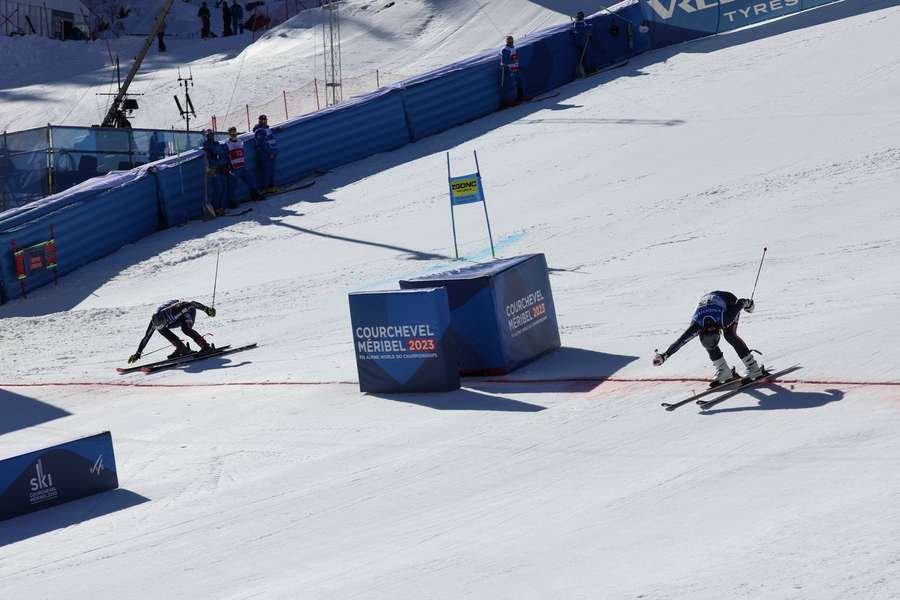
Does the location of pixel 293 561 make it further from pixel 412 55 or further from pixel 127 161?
pixel 412 55

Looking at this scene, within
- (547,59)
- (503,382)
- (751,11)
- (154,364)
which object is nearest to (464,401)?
(503,382)

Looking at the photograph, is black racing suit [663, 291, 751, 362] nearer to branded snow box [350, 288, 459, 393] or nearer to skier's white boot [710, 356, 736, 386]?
skier's white boot [710, 356, 736, 386]

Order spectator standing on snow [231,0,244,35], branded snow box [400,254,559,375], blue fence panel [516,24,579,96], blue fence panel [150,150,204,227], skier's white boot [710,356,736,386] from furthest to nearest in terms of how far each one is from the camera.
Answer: spectator standing on snow [231,0,244,35]
blue fence panel [516,24,579,96]
blue fence panel [150,150,204,227]
branded snow box [400,254,559,375]
skier's white boot [710,356,736,386]

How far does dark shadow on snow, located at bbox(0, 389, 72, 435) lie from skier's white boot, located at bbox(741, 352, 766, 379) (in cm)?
828

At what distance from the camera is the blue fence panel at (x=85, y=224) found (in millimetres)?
22094

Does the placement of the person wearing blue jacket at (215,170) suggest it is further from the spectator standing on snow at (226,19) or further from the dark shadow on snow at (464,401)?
the spectator standing on snow at (226,19)

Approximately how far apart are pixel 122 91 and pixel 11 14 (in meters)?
14.3

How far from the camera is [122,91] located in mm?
33812

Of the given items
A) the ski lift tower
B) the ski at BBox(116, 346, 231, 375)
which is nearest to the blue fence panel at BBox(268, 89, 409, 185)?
the ski lift tower

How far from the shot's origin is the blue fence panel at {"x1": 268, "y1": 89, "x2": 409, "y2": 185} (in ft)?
86.4

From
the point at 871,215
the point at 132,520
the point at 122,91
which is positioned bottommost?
the point at 132,520

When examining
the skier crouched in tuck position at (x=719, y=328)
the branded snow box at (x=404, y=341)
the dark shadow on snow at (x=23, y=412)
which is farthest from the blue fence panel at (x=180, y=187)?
the skier crouched in tuck position at (x=719, y=328)

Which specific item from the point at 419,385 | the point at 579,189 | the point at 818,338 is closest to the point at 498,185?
the point at 579,189

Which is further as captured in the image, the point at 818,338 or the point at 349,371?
the point at 349,371
